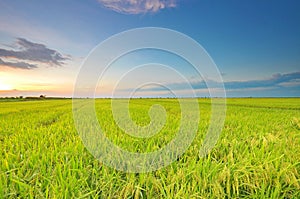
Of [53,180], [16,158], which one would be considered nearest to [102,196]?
[53,180]

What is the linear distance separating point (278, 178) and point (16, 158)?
10.1 feet

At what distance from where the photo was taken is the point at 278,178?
7.70ft

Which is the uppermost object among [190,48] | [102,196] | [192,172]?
[190,48]

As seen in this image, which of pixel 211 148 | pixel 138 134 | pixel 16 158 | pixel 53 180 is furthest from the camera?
pixel 138 134

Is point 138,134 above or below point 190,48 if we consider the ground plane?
below

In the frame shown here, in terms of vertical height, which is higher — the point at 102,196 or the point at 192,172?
the point at 192,172

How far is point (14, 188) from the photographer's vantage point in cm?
222

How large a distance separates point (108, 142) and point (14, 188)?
1609mm

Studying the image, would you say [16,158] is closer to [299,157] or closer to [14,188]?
[14,188]

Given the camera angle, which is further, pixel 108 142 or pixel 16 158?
pixel 108 142

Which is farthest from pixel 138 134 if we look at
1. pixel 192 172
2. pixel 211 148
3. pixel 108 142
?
pixel 192 172

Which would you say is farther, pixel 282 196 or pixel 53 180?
pixel 53 180

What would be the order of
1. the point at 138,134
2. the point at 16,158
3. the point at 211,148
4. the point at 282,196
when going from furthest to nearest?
the point at 138,134
the point at 211,148
the point at 16,158
the point at 282,196

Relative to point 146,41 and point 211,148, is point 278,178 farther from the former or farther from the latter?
point 146,41
